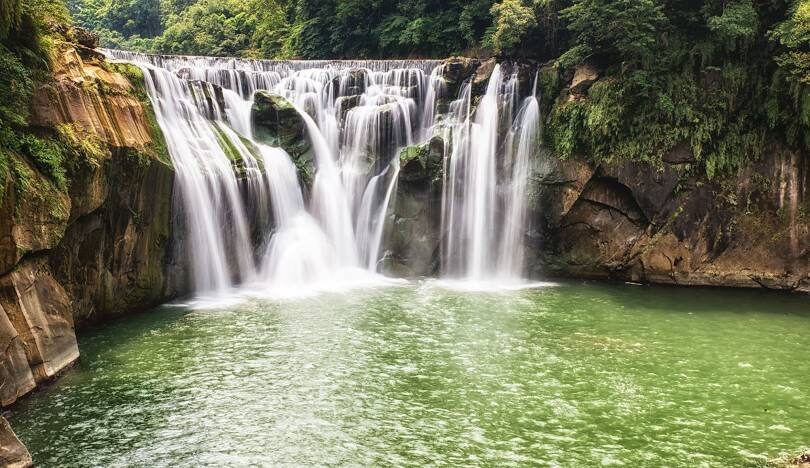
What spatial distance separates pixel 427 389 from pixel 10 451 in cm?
581

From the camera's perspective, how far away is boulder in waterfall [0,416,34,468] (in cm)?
663

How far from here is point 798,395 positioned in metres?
9.69

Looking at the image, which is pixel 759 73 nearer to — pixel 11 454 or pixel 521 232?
pixel 521 232

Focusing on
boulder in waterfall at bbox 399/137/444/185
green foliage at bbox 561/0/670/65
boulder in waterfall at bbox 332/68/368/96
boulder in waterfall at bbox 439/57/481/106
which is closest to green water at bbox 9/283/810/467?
boulder in waterfall at bbox 399/137/444/185

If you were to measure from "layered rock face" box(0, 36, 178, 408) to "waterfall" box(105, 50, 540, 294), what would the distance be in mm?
1538

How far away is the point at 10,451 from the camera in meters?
6.72

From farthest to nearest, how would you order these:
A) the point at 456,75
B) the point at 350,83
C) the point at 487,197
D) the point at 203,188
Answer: the point at 350,83 → the point at 456,75 → the point at 487,197 → the point at 203,188

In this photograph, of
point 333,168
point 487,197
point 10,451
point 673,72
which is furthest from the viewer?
point 333,168

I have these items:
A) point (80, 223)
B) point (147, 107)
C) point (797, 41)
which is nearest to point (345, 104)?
point (147, 107)

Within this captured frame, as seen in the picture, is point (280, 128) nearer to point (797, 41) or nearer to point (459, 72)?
point (459, 72)

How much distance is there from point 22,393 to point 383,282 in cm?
1095

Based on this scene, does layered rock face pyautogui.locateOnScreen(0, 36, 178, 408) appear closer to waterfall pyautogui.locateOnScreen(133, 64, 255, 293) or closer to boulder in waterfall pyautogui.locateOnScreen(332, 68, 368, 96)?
waterfall pyautogui.locateOnScreen(133, 64, 255, 293)

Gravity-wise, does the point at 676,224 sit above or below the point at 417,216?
below

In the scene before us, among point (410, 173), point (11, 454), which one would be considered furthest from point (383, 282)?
point (11, 454)
